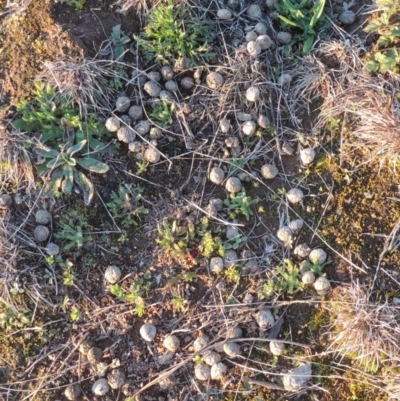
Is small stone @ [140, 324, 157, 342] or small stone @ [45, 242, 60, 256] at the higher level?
small stone @ [45, 242, 60, 256]

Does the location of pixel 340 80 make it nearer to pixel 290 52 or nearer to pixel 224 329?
pixel 290 52

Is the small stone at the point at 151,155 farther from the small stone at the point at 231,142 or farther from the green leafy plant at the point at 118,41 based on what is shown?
the green leafy plant at the point at 118,41

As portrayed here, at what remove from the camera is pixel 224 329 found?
344cm

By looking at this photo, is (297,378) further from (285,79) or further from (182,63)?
(182,63)

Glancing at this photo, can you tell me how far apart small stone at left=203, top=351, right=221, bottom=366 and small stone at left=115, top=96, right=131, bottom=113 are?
1795mm

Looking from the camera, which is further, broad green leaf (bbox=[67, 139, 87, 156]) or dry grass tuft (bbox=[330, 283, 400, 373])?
broad green leaf (bbox=[67, 139, 87, 156])

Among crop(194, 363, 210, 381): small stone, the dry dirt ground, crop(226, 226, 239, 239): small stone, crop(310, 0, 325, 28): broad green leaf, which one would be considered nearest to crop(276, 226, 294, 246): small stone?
the dry dirt ground

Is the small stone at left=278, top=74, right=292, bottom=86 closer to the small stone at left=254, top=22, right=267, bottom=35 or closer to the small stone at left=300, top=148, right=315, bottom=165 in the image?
the small stone at left=254, top=22, right=267, bottom=35

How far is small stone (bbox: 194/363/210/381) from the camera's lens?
11.1ft

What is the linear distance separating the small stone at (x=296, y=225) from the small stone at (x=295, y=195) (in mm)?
143

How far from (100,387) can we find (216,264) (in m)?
1.09

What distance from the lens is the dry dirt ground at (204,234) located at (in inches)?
134

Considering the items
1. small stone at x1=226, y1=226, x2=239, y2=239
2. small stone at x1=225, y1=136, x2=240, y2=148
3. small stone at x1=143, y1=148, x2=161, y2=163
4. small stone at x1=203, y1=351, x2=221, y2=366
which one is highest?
small stone at x1=143, y1=148, x2=161, y2=163

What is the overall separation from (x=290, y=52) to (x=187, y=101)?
869 mm
